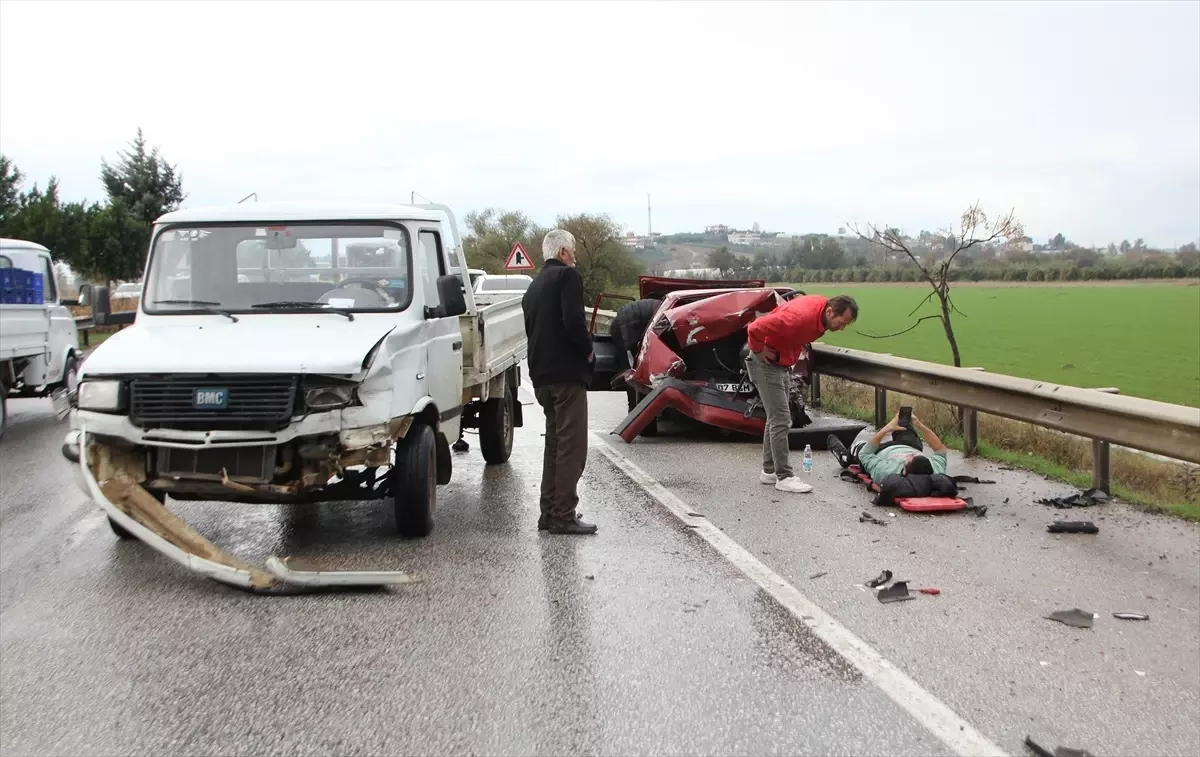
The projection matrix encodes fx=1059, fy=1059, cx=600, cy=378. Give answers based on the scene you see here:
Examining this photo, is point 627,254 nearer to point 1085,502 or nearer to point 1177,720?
point 1085,502

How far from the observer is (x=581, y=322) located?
23.3 ft

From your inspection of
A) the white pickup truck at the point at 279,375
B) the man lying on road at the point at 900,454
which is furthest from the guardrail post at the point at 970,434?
the white pickup truck at the point at 279,375

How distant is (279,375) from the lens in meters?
5.98

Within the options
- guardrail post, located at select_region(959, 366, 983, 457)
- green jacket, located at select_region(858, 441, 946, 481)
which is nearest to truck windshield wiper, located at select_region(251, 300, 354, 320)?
green jacket, located at select_region(858, 441, 946, 481)

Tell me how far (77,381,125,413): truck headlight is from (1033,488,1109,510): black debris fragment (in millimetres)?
6326

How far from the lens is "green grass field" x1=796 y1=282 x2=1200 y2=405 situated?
24.7 metres

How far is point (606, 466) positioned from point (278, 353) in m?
4.20

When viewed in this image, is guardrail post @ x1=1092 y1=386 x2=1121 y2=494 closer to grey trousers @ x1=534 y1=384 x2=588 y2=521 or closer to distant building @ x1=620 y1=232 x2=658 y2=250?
grey trousers @ x1=534 y1=384 x2=588 y2=521

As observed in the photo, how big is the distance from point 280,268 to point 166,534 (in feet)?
7.11

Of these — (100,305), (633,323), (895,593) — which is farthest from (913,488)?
(100,305)

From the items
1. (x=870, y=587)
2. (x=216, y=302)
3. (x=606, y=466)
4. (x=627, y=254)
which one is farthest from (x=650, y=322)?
(x=627, y=254)

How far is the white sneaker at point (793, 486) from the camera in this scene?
8344 mm

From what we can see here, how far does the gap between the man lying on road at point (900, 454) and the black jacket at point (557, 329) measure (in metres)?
2.55

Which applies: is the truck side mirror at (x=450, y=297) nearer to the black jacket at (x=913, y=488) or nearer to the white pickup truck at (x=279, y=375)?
the white pickup truck at (x=279, y=375)
